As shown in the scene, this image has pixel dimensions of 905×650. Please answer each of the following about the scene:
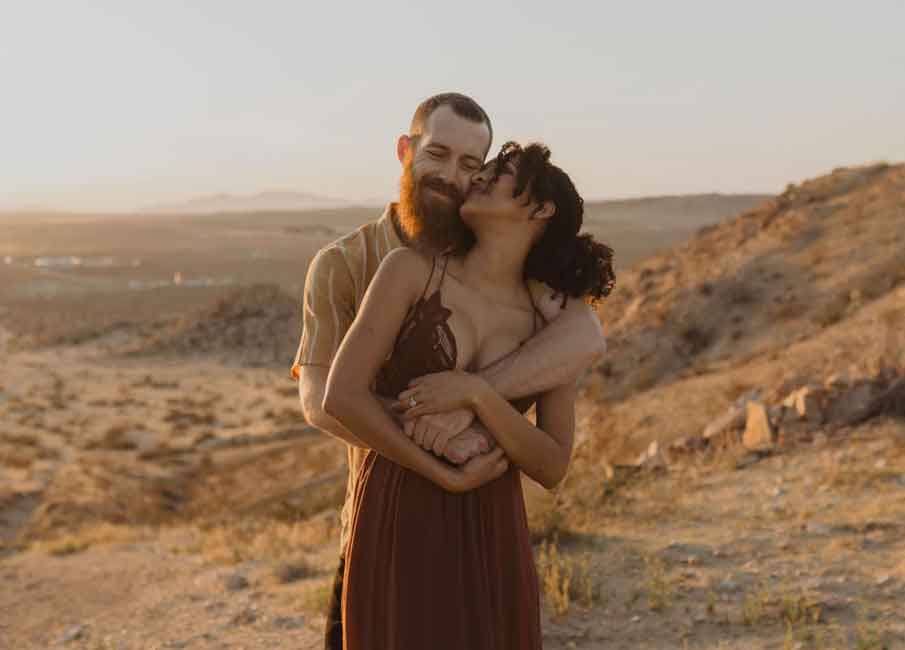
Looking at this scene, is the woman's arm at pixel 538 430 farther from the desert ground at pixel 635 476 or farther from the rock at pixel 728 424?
the rock at pixel 728 424

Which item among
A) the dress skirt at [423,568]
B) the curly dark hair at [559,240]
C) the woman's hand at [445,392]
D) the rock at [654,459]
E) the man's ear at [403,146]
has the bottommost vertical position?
the rock at [654,459]

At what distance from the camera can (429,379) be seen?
101 inches

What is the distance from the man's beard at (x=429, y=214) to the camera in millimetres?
2697

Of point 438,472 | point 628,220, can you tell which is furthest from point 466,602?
point 628,220

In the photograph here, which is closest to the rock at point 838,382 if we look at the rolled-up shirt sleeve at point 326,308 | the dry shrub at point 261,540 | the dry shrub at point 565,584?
the dry shrub at point 565,584

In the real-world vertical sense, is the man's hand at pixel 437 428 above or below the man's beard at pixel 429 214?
below

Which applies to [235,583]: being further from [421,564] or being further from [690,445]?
[421,564]

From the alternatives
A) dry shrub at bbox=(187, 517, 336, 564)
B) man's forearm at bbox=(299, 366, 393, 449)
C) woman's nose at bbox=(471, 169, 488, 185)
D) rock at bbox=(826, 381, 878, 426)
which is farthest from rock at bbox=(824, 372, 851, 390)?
woman's nose at bbox=(471, 169, 488, 185)

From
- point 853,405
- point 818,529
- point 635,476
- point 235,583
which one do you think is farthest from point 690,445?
point 235,583

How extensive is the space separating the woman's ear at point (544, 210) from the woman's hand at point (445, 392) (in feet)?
1.54

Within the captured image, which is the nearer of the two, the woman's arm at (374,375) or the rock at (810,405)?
the woman's arm at (374,375)

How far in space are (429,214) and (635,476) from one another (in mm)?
7240

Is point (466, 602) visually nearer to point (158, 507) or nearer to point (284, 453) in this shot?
point (158, 507)

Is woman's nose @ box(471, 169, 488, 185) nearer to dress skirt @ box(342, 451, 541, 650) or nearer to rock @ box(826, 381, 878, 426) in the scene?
dress skirt @ box(342, 451, 541, 650)
